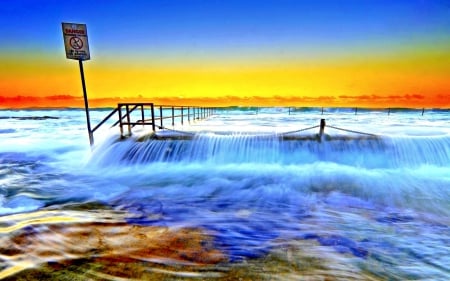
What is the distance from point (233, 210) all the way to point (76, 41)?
7.75m

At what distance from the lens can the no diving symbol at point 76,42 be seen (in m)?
8.27

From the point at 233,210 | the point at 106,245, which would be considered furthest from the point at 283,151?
the point at 106,245

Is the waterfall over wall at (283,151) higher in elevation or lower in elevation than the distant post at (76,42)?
lower

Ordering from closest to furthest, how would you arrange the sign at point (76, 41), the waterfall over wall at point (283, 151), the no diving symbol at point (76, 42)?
the sign at point (76, 41) < the no diving symbol at point (76, 42) < the waterfall over wall at point (283, 151)

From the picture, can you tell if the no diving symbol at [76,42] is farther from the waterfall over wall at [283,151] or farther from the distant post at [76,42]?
the waterfall over wall at [283,151]

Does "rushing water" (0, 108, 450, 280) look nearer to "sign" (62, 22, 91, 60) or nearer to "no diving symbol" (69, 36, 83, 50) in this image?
"sign" (62, 22, 91, 60)

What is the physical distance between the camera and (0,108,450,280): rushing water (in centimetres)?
284

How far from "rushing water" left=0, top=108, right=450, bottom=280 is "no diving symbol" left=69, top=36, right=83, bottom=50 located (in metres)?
3.45

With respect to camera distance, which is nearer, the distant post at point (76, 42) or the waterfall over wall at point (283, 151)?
the distant post at point (76, 42)

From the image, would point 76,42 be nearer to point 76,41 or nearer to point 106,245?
point 76,41

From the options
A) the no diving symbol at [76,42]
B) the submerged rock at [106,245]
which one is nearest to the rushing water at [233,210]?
the submerged rock at [106,245]

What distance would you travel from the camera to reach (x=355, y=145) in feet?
29.4

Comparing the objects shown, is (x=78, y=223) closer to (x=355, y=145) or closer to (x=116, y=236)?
(x=116, y=236)

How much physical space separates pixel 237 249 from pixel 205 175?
4.56 m
